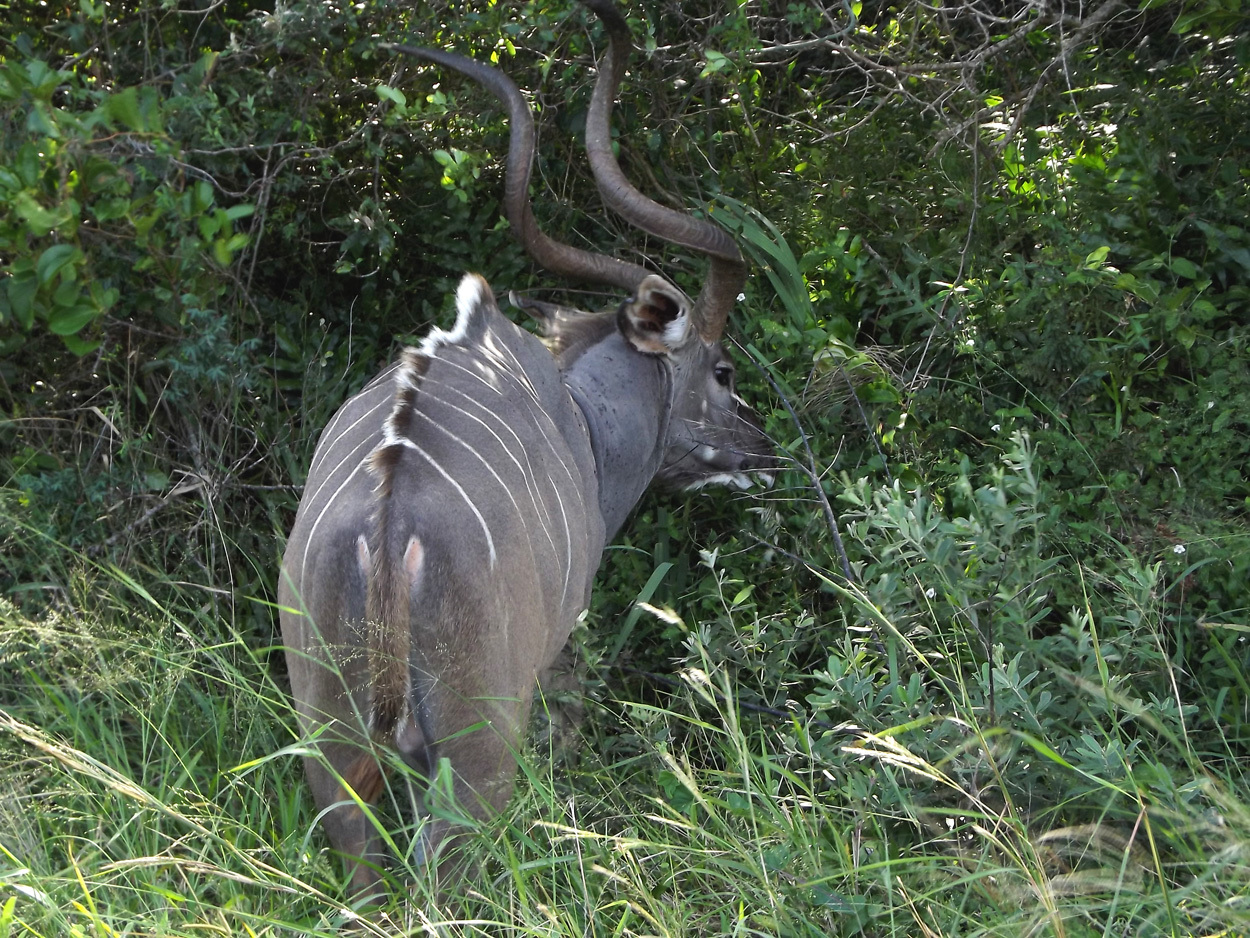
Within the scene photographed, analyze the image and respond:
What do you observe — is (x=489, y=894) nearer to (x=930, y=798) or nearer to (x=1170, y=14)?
(x=930, y=798)

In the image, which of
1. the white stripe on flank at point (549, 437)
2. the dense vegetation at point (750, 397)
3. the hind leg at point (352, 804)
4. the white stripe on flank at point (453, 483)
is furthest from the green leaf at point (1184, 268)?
the hind leg at point (352, 804)

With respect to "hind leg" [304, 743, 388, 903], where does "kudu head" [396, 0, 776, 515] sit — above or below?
above

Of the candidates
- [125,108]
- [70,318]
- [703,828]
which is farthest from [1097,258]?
[70,318]

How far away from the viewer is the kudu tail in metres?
2.13

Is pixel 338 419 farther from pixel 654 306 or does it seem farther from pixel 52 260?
pixel 654 306

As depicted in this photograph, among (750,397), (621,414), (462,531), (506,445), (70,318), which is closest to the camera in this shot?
(462,531)

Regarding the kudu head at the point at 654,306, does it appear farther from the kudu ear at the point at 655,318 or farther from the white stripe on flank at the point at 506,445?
the white stripe on flank at the point at 506,445

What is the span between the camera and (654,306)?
11.7 ft

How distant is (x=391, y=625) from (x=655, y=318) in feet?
5.62

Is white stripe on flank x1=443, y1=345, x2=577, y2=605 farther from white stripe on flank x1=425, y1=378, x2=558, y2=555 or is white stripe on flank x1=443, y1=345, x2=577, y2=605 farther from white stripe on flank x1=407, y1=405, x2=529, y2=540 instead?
white stripe on flank x1=407, y1=405, x2=529, y2=540

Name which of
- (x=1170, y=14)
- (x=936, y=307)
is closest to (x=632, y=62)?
(x=936, y=307)

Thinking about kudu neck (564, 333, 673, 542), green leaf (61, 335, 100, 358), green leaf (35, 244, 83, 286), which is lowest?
kudu neck (564, 333, 673, 542)

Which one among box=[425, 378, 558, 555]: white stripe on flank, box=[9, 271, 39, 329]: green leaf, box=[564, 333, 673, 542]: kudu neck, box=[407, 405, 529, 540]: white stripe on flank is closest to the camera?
box=[407, 405, 529, 540]: white stripe on flank

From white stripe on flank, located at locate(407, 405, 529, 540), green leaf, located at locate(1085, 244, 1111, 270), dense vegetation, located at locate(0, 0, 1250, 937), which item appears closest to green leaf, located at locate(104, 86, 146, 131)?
dense vegetation, located at locate(0, 0, 1250, 937)
